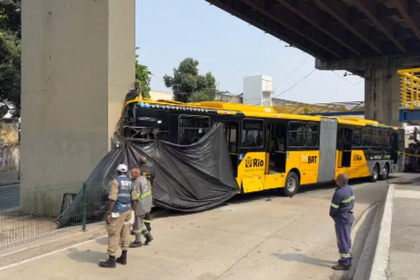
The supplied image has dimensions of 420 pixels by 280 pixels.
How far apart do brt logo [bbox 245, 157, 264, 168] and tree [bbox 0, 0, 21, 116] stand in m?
14.7

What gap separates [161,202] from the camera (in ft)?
31.2

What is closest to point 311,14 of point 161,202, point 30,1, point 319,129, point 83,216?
point 319,129

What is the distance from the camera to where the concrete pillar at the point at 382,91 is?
32.4m

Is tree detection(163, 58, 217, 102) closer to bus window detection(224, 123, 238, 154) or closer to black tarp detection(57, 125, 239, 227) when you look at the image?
bus window detection(224, 123, 238, 154)

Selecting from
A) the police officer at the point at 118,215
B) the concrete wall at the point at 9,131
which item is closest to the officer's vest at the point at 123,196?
the police officer at the point at 118,215

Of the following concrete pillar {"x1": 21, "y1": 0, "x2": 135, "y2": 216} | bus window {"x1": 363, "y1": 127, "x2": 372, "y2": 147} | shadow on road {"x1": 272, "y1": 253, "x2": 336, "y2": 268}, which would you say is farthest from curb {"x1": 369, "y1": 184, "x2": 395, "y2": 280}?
bus window {"x1": 363, "y1": 127, "x2": 372, "y2": 147}

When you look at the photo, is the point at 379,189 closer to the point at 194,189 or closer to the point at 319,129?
the point at 319,129

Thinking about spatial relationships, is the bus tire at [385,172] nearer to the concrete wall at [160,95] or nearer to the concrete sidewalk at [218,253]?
the concrete sidewalk at [218,253]

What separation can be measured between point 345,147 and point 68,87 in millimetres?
11318

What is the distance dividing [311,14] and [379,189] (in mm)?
12683

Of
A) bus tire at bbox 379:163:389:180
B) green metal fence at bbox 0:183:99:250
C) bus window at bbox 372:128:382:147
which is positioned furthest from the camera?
bus tire at bbox 379:163:389:180

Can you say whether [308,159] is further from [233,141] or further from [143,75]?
[143,75]

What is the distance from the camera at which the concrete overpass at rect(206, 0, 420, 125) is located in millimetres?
23344

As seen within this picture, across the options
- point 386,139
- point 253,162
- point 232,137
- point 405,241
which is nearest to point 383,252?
point 405,241
